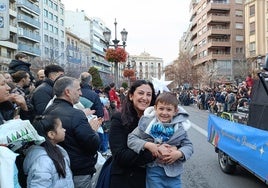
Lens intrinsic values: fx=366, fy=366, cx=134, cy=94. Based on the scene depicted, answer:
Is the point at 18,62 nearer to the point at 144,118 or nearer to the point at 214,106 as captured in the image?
the point at 144,118

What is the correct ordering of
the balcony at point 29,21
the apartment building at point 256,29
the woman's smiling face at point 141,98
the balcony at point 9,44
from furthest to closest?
the balcony at point 29,21 → the balcony at point 9,44 → the apartment building at point 256,29 → the woman's smiling face at point 141,98

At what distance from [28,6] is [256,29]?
41478 millimetres

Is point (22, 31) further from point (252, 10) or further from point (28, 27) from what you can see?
point (252, 10)

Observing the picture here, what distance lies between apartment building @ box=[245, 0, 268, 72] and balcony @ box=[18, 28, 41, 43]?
129 feet

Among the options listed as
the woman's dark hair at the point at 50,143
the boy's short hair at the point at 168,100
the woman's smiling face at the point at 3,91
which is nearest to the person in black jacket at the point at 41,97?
the woman's smiling face at the point at 3,91

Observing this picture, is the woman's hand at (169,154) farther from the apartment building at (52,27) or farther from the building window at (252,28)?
the apartment building at (52,27)

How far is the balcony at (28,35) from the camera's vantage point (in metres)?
66.2

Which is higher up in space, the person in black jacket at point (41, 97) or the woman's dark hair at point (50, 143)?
the person in black jacket at point (41, 97)

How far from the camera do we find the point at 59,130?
3330 millimetres

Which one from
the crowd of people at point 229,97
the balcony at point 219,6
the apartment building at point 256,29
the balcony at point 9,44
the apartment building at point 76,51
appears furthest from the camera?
the balcony at point 219,6

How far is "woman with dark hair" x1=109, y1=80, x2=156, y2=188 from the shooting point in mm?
3208

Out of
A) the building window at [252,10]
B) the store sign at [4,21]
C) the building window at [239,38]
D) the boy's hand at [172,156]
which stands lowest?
the boy's hand at [172,156]

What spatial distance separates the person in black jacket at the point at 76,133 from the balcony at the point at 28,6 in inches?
2645

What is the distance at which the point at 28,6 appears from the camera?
228ft
